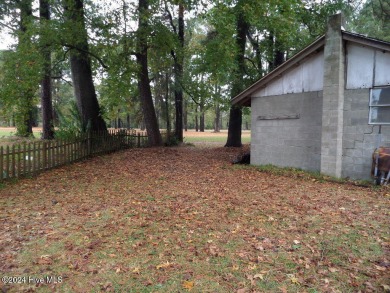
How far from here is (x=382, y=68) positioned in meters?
8.75

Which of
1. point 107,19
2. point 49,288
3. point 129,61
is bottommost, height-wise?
point 49,288

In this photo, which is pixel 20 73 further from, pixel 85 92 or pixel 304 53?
pixel 304 53

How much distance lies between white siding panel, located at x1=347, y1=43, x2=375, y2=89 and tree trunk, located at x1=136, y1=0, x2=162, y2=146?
→ 27.9 feet

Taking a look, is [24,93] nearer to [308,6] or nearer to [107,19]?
[107,19]

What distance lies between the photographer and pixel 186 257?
416 cm

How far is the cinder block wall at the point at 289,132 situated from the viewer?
34.1 ft

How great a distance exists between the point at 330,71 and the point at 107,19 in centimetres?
964

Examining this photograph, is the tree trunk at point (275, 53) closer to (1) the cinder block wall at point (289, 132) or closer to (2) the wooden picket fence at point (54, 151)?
(1) the cinder block wall at point (289, 132)

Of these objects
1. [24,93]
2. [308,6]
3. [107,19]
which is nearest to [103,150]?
[24,93]

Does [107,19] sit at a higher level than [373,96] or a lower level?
higher

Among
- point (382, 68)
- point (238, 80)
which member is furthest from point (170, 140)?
point (382, 68)

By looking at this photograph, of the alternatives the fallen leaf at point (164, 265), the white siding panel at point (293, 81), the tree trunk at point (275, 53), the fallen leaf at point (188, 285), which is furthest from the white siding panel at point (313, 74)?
the fallen leaf at point (188, 285)

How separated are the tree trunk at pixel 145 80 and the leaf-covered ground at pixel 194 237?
768 cm

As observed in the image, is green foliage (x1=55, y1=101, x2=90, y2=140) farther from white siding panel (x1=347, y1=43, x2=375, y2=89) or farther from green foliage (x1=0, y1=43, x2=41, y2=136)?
white siding panel (x1=347, y1=43, x2=375, y2=89)
